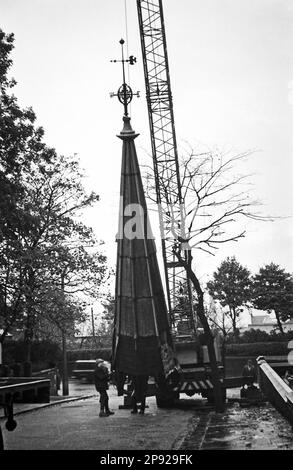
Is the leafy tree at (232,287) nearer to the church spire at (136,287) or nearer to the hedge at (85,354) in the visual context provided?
the hedge at (85,354)

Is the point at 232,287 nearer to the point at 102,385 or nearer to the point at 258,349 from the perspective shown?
the point at 258,349

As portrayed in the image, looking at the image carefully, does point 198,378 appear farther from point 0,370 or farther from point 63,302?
point 0,370

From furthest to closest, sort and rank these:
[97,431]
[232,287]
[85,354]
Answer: [232,287] < [85,354] < [97,431]

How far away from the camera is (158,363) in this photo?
14.8 metres

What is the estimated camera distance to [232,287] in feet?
201

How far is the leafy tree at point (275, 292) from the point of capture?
57406mm

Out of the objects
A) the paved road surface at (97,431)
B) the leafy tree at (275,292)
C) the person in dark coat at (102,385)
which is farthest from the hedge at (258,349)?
the person in dark coat at (102,385)

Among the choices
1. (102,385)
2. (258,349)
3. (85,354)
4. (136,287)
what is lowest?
(102,385)

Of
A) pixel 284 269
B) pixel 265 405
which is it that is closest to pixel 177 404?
pixel 265 405

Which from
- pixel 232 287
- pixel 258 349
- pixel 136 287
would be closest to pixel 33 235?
pixel 136 287

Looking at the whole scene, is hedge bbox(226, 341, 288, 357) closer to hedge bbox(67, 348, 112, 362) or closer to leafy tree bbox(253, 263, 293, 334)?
leafy tree bbox(253, 263, 293, 334)

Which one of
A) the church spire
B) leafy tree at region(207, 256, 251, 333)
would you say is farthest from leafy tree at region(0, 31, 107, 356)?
leafy tree at region(207, 256, 251, 333)

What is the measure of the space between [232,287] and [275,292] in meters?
5.34

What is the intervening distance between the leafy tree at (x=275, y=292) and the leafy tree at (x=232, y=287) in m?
2.09
